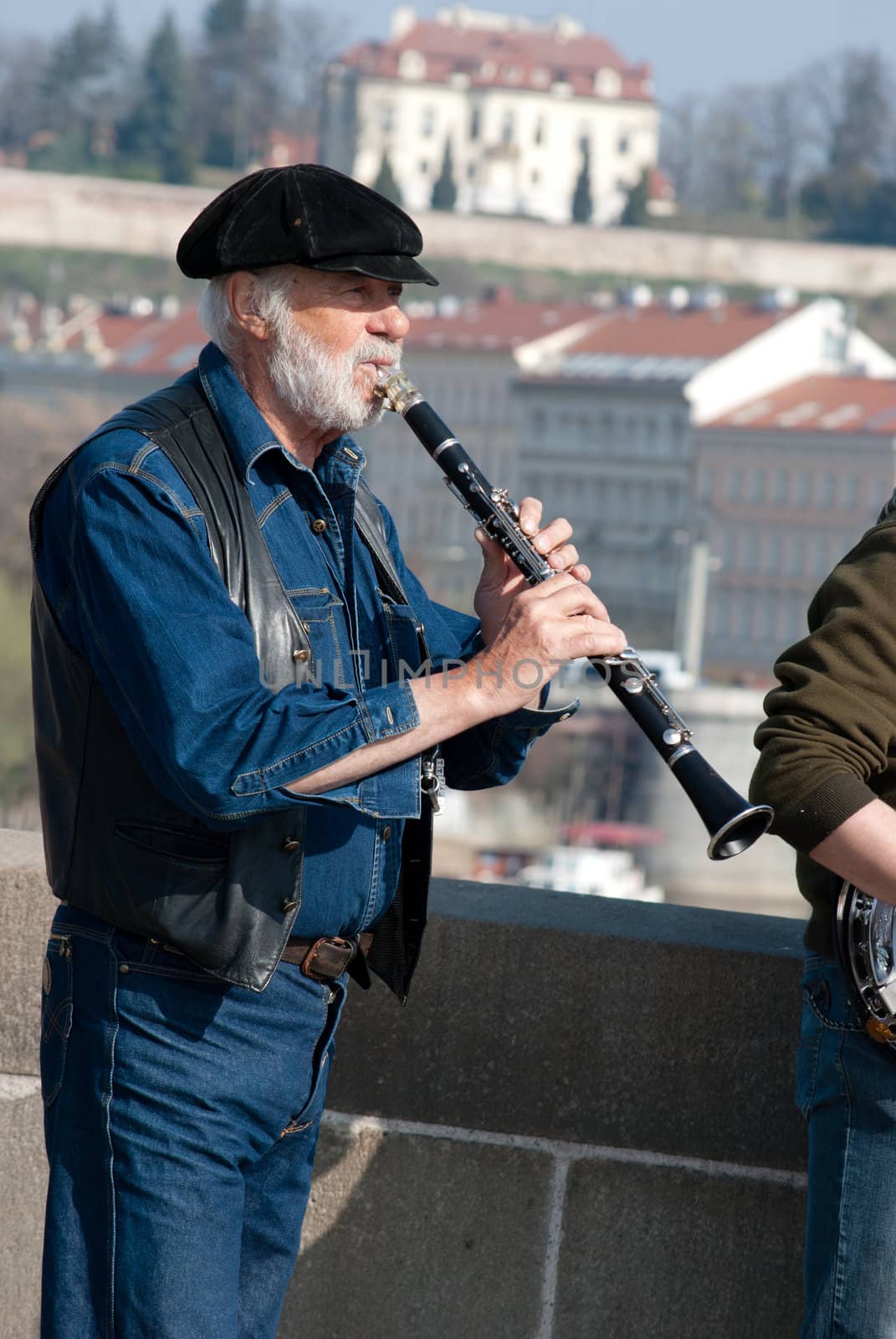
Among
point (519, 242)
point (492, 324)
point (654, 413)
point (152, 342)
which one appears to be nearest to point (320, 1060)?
point (654, 413)

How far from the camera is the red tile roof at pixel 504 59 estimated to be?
9881 cm

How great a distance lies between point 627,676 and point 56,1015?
2.58 feet

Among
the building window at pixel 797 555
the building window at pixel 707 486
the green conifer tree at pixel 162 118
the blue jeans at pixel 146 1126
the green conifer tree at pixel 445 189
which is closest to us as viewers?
the blue jeans at pixel 146 1126

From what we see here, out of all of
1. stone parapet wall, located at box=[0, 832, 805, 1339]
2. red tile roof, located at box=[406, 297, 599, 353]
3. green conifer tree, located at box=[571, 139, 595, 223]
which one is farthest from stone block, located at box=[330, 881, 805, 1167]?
green conifer tree, located at box=[571, 139, 595, 223]

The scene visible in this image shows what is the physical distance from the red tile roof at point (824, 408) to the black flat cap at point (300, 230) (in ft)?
195

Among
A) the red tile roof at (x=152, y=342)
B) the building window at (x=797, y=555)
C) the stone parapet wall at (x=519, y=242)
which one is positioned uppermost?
the stone parapet wall at (x=519, y=242)

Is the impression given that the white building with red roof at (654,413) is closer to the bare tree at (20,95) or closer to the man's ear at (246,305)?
the bare tree at (20,95)

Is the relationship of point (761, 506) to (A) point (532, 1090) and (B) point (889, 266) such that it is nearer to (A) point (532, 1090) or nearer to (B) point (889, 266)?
(B) point (889, 266)

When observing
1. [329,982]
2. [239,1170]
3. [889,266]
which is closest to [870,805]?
[329,982]

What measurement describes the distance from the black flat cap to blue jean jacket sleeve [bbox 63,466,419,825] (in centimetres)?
32

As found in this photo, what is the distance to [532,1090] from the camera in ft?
9.13

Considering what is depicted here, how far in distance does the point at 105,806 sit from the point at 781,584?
206 ft

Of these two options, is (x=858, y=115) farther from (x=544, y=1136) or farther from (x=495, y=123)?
(x=544, y=1136)

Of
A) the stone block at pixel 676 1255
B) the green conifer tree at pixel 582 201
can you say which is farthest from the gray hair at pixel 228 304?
the green conifer tree at pixel 582 201
